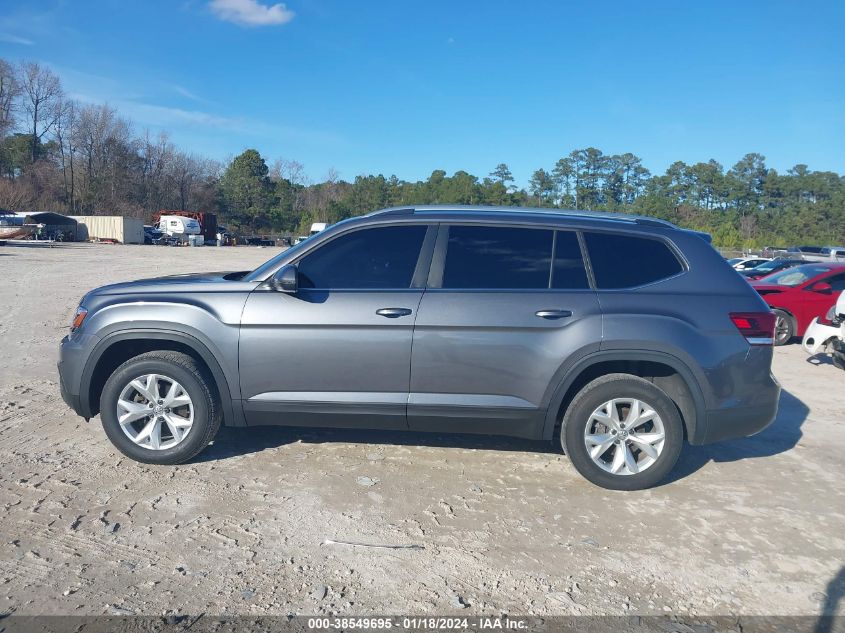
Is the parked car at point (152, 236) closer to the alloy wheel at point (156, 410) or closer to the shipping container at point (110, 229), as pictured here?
the shipping container at point (110, 229)

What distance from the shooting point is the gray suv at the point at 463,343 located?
418 centimetres

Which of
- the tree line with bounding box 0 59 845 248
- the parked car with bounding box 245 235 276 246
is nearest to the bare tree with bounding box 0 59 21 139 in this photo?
the tree line with bounding box 0 59 845 248

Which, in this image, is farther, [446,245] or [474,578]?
[446,245]

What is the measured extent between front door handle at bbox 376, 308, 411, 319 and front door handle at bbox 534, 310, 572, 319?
879 mm

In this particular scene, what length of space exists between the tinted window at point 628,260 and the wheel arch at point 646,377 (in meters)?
0.50

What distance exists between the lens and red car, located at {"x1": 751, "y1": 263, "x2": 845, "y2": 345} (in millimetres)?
10461

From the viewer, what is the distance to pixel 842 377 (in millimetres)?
8234

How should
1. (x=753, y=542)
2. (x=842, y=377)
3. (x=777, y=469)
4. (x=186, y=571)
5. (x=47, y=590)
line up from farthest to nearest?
(x=842, y=377) → (x=777, y=469) → (x=753, y=542) → (x=186, y=571) → (x=47, y=590)

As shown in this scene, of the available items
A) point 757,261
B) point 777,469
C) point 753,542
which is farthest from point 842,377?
point 757,261

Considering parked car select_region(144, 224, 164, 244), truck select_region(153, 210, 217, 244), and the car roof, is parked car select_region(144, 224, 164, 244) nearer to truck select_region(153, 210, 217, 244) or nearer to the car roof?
truck select_region(153, 210, 217, 244)

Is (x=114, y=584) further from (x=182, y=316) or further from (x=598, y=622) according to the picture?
(x=598, y=622)

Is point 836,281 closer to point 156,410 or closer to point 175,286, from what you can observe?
point 175,286

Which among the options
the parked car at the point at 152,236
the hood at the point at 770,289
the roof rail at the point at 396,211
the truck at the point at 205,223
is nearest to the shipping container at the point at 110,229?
the parked car at the point at 152,236

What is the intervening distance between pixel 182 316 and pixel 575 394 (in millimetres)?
2816
